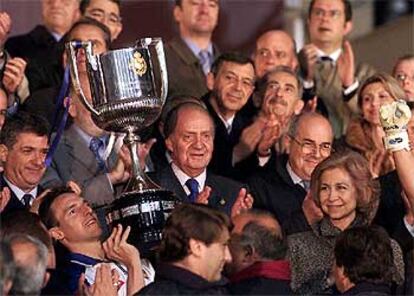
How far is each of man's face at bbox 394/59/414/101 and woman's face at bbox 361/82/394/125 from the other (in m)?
0.40

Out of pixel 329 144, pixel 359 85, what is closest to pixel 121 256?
pixel 329 144

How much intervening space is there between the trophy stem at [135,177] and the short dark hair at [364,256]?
2.72ft

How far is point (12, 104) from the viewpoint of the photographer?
25.2 ft

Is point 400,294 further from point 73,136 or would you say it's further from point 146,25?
point 146,25

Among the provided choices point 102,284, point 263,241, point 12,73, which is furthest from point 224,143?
point 263,241

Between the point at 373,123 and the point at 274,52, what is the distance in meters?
0.81

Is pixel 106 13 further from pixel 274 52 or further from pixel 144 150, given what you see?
pixel 144 150

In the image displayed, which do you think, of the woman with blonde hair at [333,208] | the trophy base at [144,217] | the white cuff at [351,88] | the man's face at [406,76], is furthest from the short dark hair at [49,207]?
the white cuff at [351,88]

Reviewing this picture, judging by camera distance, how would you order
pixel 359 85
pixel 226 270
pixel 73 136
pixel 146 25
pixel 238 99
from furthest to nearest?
pixel 146 25
pixel 359 85
pixel 238 99
pixel 73 136
pixel 226 270

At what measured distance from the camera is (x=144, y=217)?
21.1 feet

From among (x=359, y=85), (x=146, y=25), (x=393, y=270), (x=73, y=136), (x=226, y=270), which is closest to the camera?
(x=226, y=270)

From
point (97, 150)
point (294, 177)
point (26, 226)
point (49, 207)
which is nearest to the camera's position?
point (26, 226)

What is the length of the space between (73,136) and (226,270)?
5.56 ft

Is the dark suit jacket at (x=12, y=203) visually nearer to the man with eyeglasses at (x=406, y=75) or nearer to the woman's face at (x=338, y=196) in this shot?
the woman's face at (x=338, y=196)
